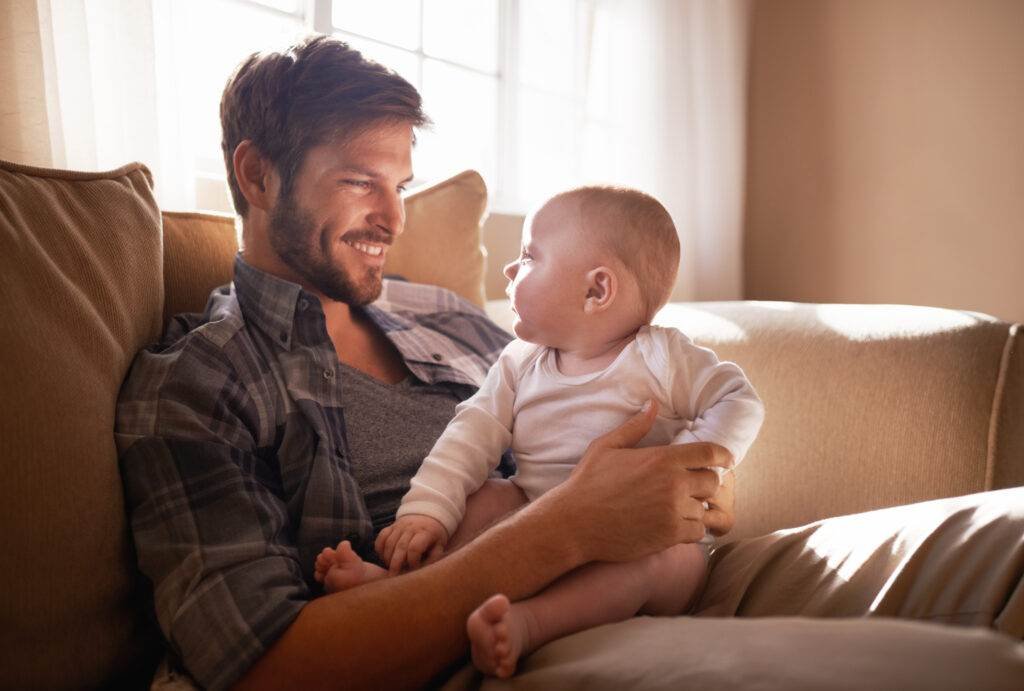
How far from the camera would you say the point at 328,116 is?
1.33 metres

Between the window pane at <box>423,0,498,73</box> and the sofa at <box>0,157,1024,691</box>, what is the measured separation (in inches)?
56.5

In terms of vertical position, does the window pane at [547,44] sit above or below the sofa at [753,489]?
above

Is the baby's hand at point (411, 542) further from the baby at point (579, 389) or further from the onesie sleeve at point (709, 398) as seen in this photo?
the onesie sleeve at point (709, 398)

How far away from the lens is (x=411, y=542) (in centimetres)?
99

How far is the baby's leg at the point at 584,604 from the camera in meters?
0.80

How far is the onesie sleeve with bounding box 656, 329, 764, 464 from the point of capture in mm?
1011

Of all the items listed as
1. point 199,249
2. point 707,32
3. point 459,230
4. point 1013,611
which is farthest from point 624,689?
point 707,32

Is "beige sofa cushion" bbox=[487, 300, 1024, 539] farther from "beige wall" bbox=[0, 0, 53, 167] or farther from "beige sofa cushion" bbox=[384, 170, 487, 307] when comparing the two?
"beige wall" bbox=[0, 0, 53, 167]

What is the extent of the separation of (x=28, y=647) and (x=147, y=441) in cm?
24

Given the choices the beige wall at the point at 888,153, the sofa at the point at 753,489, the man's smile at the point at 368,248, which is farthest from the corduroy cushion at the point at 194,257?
the beige wall at the point at 888,153

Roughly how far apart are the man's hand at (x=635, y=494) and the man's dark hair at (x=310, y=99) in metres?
0.68

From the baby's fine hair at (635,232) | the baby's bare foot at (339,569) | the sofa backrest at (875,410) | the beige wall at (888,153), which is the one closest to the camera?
the baby's bare foot at (339,569)

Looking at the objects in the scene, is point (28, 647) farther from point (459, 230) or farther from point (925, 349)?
point (925, 349)

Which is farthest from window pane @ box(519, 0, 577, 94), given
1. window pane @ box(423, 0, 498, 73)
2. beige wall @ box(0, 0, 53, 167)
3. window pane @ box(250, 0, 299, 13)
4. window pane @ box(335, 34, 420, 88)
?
beige wall @ box(0, 0, 53, 167)
